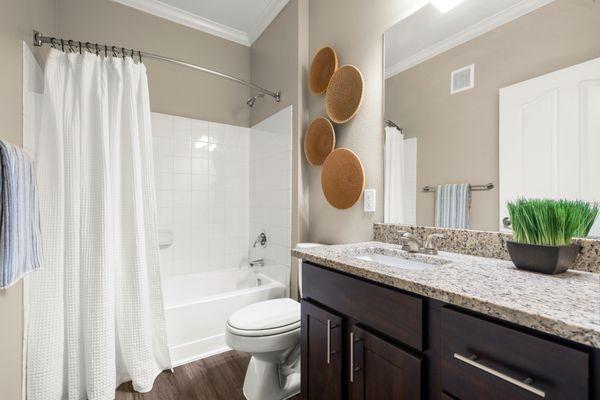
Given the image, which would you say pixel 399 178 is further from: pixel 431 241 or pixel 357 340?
pixel 357 340

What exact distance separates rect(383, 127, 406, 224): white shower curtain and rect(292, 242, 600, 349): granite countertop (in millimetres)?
427

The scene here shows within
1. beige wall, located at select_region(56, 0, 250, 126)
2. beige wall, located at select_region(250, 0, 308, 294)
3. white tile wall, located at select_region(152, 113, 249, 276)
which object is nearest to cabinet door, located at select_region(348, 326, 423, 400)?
beige wall, located at select_region(250, 0, 308, 294)

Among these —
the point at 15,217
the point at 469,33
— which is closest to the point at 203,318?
the point at 15,217

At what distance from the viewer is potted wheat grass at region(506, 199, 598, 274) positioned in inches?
31.3

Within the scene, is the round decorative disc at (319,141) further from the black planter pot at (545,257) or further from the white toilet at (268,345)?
the black planter pot at (545,257)

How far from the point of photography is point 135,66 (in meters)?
1.76

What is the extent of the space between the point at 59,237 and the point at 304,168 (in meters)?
1.52

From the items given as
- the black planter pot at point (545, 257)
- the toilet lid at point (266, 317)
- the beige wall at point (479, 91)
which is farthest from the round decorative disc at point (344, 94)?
the toilet lid at point (266, 317)

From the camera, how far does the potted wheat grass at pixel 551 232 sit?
794 millimetres

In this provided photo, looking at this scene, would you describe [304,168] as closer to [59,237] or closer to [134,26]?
[59,237]

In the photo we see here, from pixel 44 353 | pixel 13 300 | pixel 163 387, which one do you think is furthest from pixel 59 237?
pixel 163 387

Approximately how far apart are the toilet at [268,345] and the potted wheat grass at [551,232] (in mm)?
1106

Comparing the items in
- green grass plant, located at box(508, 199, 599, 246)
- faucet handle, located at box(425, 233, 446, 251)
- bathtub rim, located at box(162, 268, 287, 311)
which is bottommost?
bathtub rim, located at box(162, 268, 287, 311)

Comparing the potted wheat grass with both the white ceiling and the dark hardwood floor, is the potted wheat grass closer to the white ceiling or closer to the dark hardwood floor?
the dark hardwood floor
